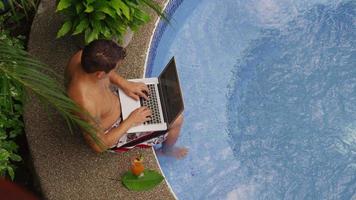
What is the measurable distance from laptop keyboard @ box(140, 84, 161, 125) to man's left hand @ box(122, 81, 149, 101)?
37mm

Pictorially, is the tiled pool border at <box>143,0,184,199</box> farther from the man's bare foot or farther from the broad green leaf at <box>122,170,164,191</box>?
the broad green leaf at <box>122,170,164,191</box>

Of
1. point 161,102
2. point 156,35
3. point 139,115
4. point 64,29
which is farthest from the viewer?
point 156,35

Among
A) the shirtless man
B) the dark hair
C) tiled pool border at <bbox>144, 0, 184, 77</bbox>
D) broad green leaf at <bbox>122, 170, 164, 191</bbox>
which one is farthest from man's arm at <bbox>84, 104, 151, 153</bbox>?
tiled pool border at <bbox>144, 0, 184, 77</bbox>

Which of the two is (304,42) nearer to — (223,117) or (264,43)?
(264,43)

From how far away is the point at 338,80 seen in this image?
17.7 ft

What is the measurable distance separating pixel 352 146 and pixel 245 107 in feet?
3.40

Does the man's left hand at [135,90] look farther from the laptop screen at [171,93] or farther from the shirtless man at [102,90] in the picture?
the laptop screen at [171,93]

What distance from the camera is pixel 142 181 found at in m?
4.05

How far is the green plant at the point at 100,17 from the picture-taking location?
4062mm

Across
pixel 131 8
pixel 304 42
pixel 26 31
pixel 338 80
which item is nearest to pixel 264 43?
pixel 304 42

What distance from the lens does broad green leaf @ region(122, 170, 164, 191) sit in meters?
4.02

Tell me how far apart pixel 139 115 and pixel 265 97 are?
172 centimetres

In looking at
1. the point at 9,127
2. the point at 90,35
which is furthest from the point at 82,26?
the point at 9,127

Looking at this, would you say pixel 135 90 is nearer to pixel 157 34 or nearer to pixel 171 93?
pixel 171 93
